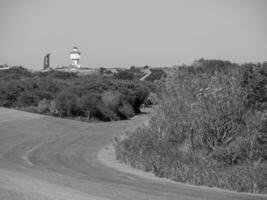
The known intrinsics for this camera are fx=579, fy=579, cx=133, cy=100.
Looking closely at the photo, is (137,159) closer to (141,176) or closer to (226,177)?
(141,176)

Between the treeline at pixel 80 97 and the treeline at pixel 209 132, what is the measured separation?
31.0 meters

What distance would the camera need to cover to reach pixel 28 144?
3297cm

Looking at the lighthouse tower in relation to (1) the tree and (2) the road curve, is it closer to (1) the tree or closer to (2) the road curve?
(1) the tree

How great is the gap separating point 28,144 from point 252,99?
13318 mm

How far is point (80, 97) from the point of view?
63.7 m

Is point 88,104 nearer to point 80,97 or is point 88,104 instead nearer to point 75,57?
point 80,97

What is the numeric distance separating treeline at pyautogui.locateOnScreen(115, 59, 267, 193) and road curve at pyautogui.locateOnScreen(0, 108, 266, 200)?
144 cm

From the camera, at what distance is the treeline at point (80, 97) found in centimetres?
6069

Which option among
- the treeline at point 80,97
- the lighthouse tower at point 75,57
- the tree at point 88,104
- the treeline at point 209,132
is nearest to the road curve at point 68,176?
the treeline at point 209,132

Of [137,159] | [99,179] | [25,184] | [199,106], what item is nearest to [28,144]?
[137,159]

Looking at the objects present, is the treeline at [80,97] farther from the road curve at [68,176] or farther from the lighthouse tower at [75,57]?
the lighthouse tower at [75,57]

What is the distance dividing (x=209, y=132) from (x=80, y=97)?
129ft

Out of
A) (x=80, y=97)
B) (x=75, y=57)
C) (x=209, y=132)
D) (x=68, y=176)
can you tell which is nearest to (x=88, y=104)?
(x=80, y=97)

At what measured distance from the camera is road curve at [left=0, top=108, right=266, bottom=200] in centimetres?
1544
